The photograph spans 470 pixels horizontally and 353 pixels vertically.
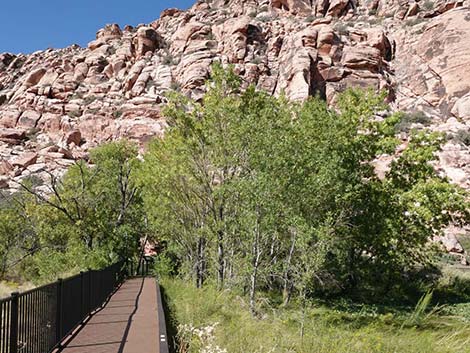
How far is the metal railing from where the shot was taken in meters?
5.09

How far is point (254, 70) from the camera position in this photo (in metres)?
61.7

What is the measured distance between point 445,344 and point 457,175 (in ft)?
128

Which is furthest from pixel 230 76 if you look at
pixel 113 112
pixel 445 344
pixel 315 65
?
pixel 113 112

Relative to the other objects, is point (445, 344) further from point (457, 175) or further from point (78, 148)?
point (78, 148)

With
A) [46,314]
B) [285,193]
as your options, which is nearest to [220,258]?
[285,193]

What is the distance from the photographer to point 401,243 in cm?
1938

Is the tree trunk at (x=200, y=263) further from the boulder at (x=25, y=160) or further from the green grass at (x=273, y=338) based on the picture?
the boulder at (x=25, y=160)

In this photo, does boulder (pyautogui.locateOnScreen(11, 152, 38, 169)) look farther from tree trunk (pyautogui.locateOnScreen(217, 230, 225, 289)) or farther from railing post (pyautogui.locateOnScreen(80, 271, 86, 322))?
railing post (pyautogui.locateOnScreen(80, 271, 86, 322))

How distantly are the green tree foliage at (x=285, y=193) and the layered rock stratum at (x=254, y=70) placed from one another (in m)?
25.7

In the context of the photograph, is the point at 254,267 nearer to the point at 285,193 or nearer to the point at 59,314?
the point at 285,193

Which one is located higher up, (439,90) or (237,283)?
(439,90)

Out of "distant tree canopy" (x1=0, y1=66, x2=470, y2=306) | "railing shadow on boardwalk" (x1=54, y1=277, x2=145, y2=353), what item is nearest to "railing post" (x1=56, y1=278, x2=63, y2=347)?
"railing shadow on boardwalk" (x1=54, y1=277, x2=145, y2=353)

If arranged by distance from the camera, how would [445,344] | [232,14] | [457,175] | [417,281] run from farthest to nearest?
[232,14] < [457,175] < [417,281] < [445,344]

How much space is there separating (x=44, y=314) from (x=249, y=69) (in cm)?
5797
